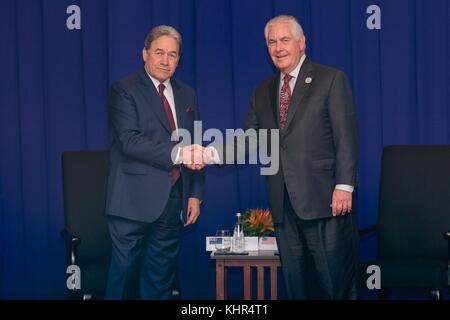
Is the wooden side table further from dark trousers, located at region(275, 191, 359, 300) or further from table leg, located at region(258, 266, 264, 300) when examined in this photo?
dark trousers, located at region(275, 191, 359, 300)

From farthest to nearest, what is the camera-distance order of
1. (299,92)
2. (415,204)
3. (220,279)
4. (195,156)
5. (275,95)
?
(415,204) → (195,156) → (220,279) → (275,95) → (299,92)

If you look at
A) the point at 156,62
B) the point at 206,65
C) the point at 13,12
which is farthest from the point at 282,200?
the point at 13,12

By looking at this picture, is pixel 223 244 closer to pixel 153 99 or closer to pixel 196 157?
pixel 196 157

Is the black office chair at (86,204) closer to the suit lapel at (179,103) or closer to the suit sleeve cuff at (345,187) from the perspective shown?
the suit lapel at (179,103)

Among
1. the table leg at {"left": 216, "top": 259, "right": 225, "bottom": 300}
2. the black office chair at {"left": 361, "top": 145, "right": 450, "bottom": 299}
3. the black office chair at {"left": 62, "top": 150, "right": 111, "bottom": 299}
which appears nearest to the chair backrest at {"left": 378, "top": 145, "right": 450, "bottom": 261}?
Answer: the black office chair at {"left": 361, "top": 145, "right": 450, "bottom": 299}

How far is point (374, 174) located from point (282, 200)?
3.95 feet

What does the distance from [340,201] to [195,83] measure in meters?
1.52

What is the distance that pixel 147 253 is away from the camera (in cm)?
376

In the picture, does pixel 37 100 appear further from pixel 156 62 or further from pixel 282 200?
pixel 282 200

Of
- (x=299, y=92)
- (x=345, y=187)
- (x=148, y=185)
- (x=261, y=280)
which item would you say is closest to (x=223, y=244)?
(x=261, y=280)

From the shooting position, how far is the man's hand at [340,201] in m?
3.43

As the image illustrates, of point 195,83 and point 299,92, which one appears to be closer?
point 299,92

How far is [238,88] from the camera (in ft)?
15.0

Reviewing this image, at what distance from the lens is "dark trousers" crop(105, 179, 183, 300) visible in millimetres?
3693
